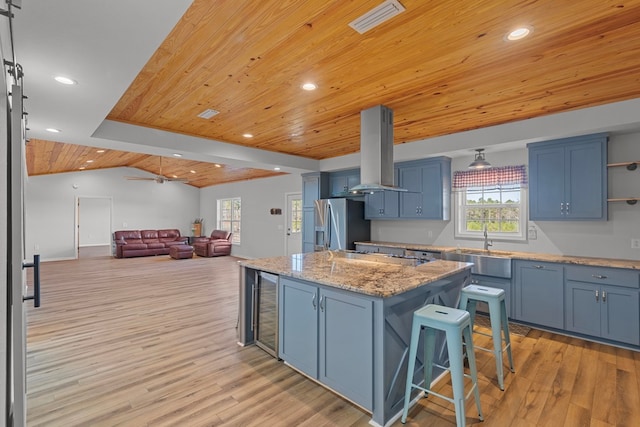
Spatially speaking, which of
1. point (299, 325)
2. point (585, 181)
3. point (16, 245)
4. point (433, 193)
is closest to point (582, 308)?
point (585, 181)

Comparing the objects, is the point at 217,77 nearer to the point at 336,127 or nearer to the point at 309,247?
the point at 336,127

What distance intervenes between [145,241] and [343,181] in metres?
7.91

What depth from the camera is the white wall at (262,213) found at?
863 cm

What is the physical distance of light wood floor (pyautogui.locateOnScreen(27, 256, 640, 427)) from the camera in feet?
7.10

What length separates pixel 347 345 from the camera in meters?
2.28

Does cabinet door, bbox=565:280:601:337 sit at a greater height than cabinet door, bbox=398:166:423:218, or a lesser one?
lesser

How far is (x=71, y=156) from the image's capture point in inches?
275

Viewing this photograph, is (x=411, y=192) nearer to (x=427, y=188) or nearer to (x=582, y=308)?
(x=427, y=188)

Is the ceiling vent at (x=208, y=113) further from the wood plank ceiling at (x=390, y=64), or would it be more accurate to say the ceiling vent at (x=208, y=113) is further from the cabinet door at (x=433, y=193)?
the cabinet door at (x=433, y=193)

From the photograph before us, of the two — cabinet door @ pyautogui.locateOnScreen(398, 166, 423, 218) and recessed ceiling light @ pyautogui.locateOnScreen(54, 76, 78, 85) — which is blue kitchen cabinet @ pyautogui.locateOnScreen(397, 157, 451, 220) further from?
recessed ceiling light @ pyautogui.locateOnScreen(54, 76, 78, 85)

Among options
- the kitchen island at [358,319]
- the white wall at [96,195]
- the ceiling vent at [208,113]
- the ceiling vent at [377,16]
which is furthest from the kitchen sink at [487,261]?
the white wall at [96,195]

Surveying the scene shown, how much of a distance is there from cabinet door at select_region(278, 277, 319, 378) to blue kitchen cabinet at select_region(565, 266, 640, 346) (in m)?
3.09

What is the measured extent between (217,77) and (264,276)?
76.0 inches

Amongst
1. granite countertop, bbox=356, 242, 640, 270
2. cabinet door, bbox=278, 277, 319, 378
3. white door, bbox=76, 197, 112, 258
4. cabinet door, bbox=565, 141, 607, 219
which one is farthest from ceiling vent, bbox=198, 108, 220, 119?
white door, bbox=76, 197, 112, 258
